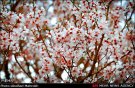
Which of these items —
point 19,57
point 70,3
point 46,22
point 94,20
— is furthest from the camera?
point 19,57

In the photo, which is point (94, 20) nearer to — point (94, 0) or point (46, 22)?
point (94, 0)

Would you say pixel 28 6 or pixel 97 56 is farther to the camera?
pixel 28 6

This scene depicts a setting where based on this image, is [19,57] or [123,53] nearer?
[123,53]

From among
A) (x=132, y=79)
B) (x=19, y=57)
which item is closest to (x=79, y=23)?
(x=132, y=79)

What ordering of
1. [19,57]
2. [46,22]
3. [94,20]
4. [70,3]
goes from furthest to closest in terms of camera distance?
[19,57], [70,3], [46,22], [94,20]

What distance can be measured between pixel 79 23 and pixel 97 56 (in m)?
1.11

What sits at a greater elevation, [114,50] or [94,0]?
[94,0]

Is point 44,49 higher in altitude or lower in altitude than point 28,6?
lower

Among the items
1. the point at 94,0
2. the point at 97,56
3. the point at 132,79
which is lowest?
the point at 132,79

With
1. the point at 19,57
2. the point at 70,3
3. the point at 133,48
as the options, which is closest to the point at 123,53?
the point at 133,48

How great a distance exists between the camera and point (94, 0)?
9156 mm

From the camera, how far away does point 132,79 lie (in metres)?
9.45

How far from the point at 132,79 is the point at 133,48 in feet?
3.12

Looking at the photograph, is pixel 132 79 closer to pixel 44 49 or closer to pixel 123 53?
pixel 123 53
